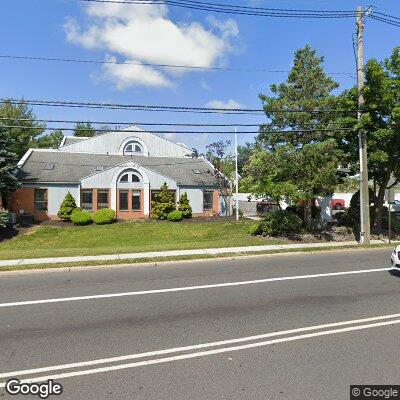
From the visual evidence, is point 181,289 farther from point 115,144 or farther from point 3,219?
point 115,144

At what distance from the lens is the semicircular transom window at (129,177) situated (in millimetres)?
33062

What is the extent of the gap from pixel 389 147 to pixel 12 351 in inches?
781

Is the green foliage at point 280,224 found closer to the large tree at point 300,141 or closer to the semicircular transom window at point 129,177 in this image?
the large tree at point 300,141

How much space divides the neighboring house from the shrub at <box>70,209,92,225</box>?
2610mm

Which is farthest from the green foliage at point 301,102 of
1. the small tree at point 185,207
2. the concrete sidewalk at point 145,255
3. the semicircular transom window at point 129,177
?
the semicircular transom window at point 129,177

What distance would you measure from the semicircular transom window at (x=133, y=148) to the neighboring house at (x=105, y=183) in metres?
4.75

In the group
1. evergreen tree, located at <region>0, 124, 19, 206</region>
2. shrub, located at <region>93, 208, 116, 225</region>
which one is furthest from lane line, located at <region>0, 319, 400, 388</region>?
shrub, located at <region>93, 208, 116, 225</region>

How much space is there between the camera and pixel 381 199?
22688mm

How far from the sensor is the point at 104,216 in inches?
1163

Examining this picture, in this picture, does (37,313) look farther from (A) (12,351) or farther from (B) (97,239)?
(B) (97,239)

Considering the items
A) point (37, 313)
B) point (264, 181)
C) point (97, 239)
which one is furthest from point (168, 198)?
point (37, 313)

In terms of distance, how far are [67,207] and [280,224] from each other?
1805 centimetres

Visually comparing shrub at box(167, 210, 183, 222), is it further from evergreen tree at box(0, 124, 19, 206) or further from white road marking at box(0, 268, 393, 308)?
white road marking at box(0, 268, 393, 308)

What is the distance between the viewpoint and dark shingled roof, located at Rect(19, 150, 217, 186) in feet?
106
